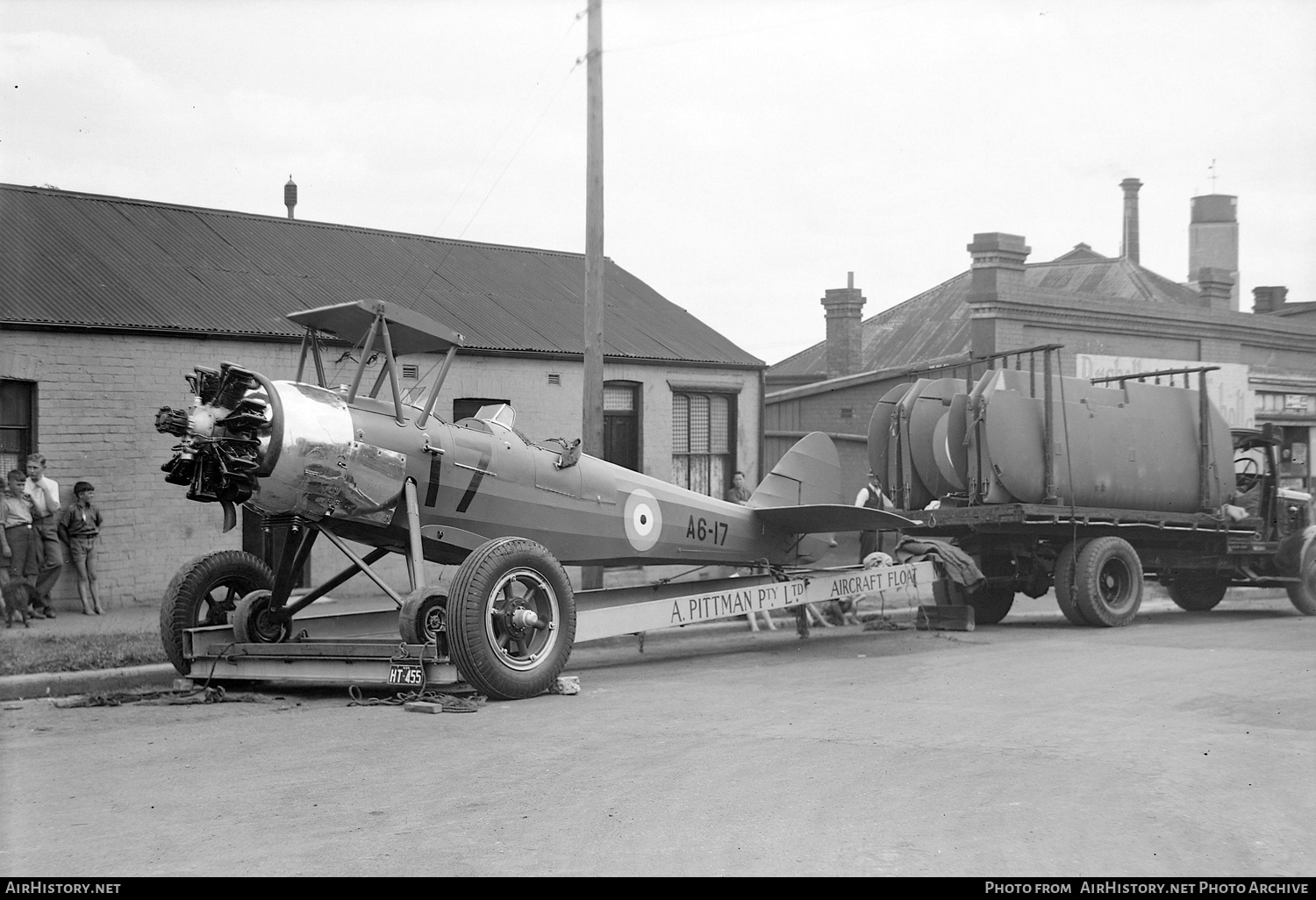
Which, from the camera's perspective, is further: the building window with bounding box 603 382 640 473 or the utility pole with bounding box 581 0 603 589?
the building window with bounding box 603 382 640 473

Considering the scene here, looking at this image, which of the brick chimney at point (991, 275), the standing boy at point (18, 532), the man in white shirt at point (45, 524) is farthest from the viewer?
the brick chimney at point (991, 275)

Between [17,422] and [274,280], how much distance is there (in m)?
4.58

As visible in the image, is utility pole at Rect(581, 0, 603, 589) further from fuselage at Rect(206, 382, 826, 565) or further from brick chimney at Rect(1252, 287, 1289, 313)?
brick chimney at Rect(1252, 287, 1289, 313)

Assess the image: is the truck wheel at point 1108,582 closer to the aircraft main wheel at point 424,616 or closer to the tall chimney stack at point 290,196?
the aircraft main wheel at point 424,616

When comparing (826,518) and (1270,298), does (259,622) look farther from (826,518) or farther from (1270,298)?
(1270,298)

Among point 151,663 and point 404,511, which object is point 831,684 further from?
point 151,663

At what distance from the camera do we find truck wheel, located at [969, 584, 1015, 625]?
16.5m

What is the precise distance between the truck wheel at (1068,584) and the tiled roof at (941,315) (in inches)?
779

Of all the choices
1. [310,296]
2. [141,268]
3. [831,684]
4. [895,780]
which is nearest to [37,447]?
[141,268]

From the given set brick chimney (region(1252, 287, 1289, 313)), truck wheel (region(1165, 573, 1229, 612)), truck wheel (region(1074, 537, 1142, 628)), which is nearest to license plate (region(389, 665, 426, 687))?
truck wheel (region(1074, 537, 1142, 628))

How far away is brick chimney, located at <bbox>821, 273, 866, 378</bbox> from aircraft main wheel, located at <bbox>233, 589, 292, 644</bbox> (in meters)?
26.4

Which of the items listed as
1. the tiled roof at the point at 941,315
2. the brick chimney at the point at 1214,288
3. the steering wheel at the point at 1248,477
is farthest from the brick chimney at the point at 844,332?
the steering wheel at the point at 1248,477

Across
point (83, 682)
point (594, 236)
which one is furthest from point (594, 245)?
point (83, 682)

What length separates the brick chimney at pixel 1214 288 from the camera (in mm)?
30891
